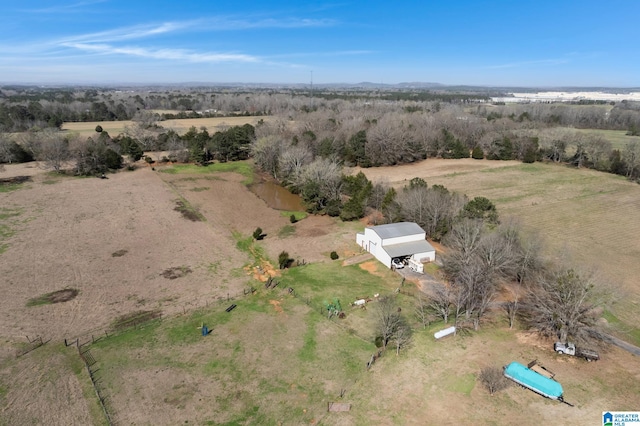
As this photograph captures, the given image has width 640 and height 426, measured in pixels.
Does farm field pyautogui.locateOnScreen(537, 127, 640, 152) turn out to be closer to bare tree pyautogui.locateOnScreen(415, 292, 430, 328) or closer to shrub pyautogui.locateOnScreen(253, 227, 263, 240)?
bare tree pyautogui.locateOnScreen(415, 292, 430, 328)

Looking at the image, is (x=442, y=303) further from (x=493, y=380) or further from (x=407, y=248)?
(x=407, y=248)

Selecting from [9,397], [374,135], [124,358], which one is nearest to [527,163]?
[374,135]

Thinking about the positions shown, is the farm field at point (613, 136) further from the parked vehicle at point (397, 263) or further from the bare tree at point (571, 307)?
the bare tree at point (571, 307)

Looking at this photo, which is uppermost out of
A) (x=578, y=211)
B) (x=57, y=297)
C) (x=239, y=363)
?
(x=578, y=211)

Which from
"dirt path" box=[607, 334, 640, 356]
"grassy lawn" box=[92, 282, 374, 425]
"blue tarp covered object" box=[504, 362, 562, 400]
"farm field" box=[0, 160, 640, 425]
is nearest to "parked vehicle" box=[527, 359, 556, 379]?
"farm field" box=[0, 160, 640, 425]

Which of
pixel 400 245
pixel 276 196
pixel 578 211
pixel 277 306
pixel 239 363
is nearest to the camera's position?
pixel 239 363

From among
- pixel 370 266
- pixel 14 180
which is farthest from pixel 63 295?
pixel 14 180
